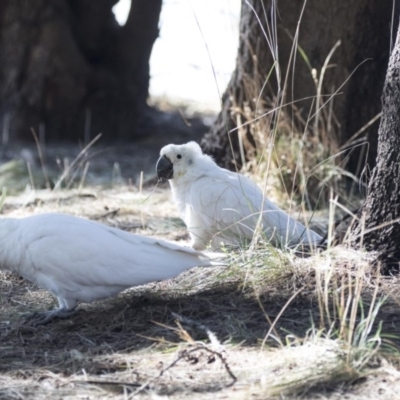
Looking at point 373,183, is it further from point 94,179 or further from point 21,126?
point 21,126

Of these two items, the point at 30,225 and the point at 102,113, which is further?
the point at 102,113

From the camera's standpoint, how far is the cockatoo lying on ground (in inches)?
167

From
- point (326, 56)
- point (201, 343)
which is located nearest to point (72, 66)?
point (326, 56)

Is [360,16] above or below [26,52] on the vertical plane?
above

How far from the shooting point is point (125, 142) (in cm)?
909

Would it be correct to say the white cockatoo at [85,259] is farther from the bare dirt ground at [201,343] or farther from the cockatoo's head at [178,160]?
the cockatoo's head at [178,160]

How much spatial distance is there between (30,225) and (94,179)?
12.2ft

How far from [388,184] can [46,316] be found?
61.4 inches

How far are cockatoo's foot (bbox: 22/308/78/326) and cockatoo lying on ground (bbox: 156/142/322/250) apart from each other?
0.93 m

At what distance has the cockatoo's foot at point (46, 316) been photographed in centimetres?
349

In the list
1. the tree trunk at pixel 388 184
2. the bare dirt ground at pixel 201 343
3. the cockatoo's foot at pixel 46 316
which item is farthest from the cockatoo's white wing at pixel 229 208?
the cockatoo's foot at pixel 46 316

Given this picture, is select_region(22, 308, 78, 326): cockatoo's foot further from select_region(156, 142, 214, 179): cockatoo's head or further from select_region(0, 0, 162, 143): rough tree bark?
select_region(0, 0, 162, 143): rough tree bark

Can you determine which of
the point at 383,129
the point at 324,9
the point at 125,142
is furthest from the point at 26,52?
the point at 383,129

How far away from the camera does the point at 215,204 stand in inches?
176
